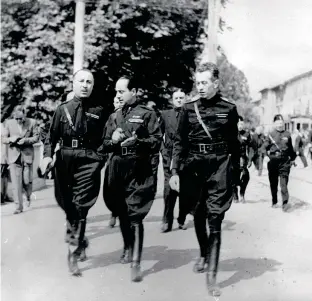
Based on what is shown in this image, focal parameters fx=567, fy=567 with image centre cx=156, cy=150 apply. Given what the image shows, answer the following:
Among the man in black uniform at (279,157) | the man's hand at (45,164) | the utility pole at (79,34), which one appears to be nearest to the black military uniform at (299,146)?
the man in black uniform at (279,157)

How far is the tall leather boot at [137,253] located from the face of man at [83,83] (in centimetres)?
125

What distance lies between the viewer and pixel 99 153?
199 inches

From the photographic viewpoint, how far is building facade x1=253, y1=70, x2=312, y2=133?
580cm

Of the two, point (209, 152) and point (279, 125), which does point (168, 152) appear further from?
point (209, 152)

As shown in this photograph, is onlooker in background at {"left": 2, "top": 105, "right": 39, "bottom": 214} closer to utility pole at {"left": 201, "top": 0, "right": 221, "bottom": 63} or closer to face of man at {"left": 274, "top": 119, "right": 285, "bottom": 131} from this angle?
utility pole at {"left": 201, "top": 0, "right": 221, "bottom": 63}

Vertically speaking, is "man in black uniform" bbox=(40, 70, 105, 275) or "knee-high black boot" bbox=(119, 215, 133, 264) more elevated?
"man in black uniform" bbox=(40, 70, 105, 275)

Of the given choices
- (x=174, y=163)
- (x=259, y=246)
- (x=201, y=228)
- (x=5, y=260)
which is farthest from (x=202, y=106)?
(x=5, y=260)

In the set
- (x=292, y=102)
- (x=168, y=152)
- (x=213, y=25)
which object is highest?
(x=213, y=25)

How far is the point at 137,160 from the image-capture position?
192 inches

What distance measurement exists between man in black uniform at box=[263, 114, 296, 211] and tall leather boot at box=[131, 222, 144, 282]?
11.0 ft

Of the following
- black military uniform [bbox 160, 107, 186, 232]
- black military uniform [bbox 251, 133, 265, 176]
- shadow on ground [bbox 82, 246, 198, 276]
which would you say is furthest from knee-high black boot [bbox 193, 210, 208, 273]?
black military uniform [bbox 251, 133, 265, 176]

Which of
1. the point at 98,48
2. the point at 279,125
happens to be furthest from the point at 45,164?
the point at 98,48

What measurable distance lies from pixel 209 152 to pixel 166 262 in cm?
127

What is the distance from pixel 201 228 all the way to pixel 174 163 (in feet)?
2.07
